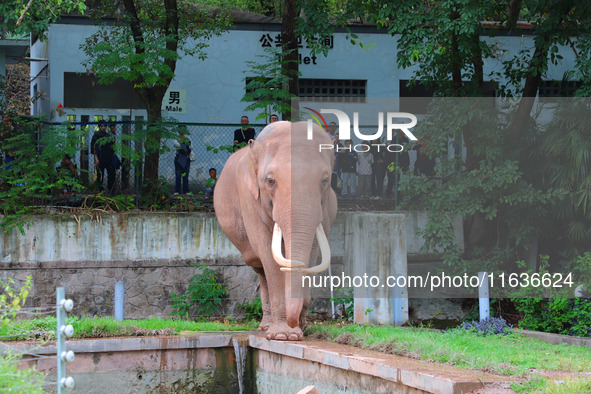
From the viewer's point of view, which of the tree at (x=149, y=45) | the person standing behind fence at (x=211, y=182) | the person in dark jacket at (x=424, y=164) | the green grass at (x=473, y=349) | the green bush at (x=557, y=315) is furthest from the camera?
the person standing behind fence at (x=211, y=182)

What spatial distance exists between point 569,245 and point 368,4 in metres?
5.50

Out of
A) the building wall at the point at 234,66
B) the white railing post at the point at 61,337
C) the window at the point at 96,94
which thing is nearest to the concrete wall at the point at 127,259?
the building wall at the point at 234,66

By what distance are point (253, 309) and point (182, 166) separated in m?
3.64

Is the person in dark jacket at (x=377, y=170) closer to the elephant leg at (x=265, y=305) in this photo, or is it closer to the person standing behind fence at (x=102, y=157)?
the person standing behind fence at (x=102, y=157)

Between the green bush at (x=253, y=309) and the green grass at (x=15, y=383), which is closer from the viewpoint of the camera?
the green grass at (x=15, y=383)

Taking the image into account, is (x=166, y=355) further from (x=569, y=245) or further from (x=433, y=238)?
(x=569, y=245)

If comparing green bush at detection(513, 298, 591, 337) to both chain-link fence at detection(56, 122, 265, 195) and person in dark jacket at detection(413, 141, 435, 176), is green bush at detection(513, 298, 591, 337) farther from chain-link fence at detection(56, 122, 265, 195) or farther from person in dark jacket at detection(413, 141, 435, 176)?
chain-link fence at detection(56, 122, 265, 195)

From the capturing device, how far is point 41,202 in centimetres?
1479

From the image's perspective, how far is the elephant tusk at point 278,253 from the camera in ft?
28.2

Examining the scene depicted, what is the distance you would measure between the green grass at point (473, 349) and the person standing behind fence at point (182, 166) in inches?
257

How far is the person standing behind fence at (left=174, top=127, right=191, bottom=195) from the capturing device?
15.9 metres

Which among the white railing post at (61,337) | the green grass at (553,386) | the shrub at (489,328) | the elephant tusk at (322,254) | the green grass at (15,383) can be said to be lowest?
the shrub at (489,328)

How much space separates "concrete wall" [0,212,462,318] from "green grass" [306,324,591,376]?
4.46 meters

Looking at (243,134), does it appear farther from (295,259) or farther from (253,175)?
(295,259)
